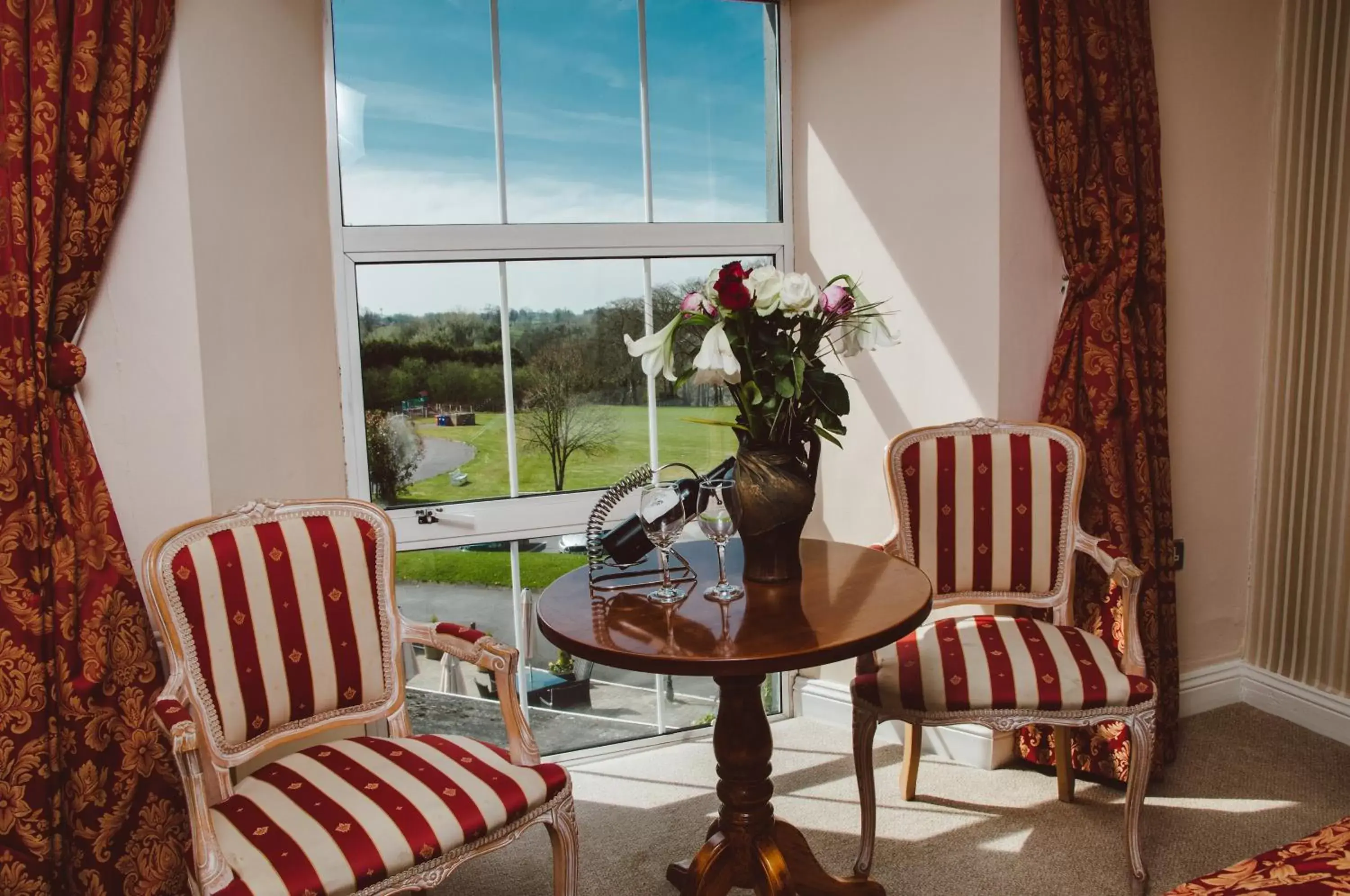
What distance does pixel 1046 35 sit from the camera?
257 cm

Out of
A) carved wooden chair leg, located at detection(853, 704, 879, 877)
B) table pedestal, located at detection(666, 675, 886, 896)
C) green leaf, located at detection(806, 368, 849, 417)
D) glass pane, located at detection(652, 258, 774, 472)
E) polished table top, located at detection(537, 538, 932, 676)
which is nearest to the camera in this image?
polished table top, located at detection(537, 538, 932, 676)

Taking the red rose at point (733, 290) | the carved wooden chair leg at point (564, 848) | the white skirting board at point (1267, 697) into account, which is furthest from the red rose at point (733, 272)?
the white skirting board at point (1267, 697)

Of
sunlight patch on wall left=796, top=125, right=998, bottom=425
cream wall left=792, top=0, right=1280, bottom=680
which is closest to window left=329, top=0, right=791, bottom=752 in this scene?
sunlight patch on wall left=796, top=125, right=998, bottom=425

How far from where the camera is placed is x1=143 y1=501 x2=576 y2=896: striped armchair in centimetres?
157

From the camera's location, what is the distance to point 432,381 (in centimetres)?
272

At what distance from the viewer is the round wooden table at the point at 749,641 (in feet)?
5.41

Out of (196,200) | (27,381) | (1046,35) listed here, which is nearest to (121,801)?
(27,381)

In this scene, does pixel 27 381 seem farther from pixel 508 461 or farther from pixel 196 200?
pixel 508 461

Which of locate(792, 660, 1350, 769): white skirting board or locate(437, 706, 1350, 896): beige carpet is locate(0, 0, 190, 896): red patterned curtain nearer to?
locate(437, 706, 1350, 896): beige carpet

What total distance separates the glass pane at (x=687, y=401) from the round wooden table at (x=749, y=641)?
2.50 ft

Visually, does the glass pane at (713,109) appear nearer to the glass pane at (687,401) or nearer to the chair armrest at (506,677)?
the glass pane at (687,401)

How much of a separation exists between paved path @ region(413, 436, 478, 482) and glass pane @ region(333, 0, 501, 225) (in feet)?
2.04

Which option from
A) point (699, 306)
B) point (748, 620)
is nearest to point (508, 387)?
point (699, 306)

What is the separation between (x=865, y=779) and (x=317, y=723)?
1.24 meters
